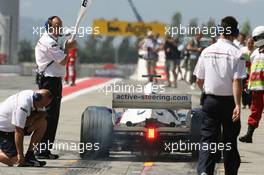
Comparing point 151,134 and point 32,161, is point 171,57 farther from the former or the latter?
point 32,161

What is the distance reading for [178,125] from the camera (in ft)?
38.4

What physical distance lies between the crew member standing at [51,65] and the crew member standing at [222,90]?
8.69 ft

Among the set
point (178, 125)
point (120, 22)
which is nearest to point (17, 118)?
point (178, 125)

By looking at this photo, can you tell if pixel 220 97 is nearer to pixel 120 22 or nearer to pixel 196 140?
pixel 196 140

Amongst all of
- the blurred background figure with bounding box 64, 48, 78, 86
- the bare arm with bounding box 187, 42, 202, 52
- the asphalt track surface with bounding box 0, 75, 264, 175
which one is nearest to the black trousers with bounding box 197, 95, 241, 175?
the asphalt track surface with bounding box 0, 75, 264, 175

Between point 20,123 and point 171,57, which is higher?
point 171,57

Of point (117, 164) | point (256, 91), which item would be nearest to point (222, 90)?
point (117, 164)

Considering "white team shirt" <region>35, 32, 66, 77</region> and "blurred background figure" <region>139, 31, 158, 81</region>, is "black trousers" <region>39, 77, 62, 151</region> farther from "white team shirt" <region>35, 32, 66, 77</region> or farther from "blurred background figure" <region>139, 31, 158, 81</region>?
"blurred background figure" <region>139, 31, 158, 81</region>

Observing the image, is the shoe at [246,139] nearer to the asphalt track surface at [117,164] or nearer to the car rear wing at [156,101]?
the asphalt track surface at [117,164]

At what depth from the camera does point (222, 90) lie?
9.45 m

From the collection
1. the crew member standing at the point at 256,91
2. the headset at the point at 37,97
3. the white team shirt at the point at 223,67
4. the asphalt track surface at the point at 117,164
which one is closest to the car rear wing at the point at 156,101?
the asphalt track surface at the point at 117,164

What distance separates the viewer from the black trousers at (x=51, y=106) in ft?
38.2

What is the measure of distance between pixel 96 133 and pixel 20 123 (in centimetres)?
135

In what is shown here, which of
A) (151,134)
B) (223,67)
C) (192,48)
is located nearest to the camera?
(223,67)
